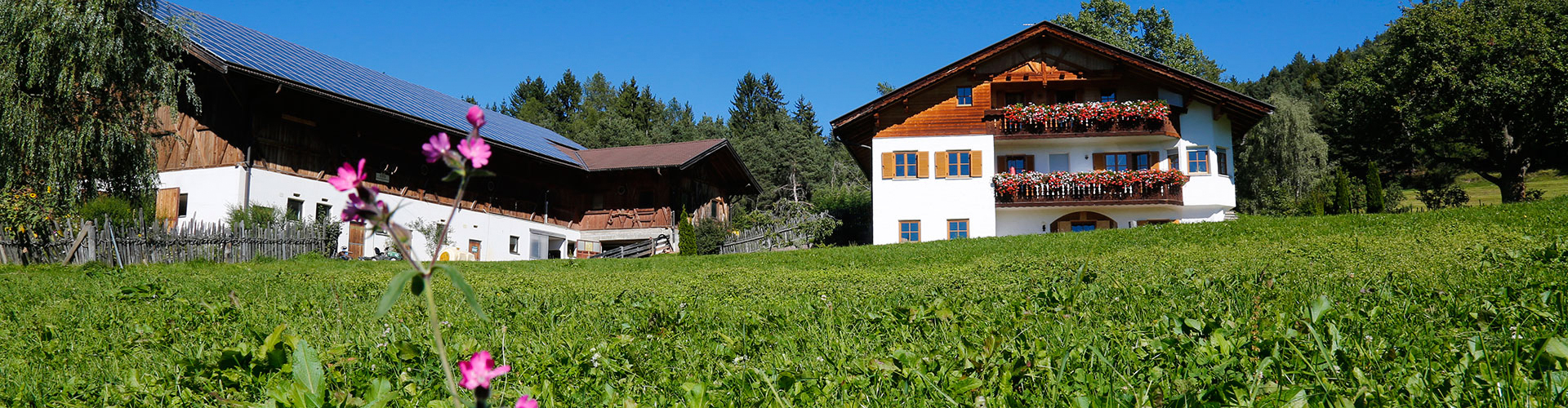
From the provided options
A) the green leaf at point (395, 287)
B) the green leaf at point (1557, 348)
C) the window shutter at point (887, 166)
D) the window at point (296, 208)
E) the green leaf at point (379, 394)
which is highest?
the window shutter at point (887, 166)

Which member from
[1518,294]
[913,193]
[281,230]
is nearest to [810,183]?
[913,193]

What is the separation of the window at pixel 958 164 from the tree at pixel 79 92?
64.4 feet

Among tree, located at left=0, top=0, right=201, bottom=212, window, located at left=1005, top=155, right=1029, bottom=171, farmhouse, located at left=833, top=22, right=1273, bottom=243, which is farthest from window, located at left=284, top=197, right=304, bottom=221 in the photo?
window, located at left=1005, top=155, right=1029, bottom=171

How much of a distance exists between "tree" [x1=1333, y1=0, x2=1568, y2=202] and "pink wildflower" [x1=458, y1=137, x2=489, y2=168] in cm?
3624

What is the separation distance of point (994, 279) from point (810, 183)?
54.0m

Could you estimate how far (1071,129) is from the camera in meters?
27.5

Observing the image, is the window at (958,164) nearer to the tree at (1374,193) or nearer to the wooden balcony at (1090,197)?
the wooden balcony at (1090,197)

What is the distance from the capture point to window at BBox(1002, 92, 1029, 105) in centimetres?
2867

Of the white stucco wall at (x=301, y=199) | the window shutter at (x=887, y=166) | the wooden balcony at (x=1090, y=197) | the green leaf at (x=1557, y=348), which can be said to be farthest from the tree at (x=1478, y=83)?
the green leaf at (x=1557, y=348)

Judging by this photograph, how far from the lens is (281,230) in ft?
72.6

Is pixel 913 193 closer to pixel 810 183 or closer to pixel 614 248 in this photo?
pixel 614 248

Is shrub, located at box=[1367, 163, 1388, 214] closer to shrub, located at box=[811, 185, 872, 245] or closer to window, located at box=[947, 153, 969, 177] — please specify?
window, located at box=[947, 153, 969, 177]

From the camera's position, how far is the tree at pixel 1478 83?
29.2 m

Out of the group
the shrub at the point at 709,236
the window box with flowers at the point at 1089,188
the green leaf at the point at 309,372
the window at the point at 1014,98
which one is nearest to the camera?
the green leaf at the point at 309,372
